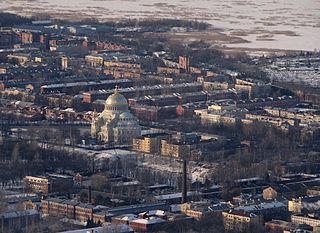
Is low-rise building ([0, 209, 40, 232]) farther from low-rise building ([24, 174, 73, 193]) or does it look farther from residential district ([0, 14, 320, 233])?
low-rise building ([24, 174, 73, 193])

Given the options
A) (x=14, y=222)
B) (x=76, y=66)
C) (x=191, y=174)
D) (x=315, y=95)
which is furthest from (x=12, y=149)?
(x=76, y=66)

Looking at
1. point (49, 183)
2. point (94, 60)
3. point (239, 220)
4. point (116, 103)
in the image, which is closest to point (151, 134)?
point (116, 103)

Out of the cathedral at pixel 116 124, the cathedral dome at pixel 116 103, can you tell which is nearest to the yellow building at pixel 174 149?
the cathedral at pixel 116 124

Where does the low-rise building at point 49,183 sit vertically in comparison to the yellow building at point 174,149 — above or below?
above

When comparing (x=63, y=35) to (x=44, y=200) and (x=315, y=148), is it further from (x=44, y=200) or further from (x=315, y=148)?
(x=44, y=200)

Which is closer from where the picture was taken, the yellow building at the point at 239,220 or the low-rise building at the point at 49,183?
the yellow building at the point at 239,220

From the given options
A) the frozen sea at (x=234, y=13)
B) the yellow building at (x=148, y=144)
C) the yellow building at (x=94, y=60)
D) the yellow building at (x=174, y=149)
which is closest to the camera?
the yellow building at (x=174, y=149)

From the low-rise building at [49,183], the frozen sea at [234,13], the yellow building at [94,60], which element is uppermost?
the low-rise building at [49,183]

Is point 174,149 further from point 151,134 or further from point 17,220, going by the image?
point 17,220

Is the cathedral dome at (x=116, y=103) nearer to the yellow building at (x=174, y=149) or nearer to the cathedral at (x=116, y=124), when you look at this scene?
the cathedral at (x=116, y=124)
